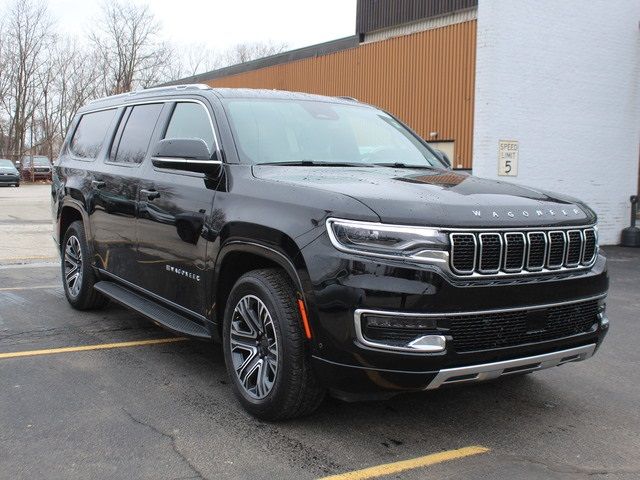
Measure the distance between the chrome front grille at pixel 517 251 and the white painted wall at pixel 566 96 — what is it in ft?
35.4

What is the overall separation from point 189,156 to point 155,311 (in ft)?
4.17

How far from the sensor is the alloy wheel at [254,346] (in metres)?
3.72

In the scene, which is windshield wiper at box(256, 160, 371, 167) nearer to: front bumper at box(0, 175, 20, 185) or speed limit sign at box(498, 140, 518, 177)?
speed limit sign at box(498, 140, 518, 177)

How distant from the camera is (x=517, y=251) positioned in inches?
134

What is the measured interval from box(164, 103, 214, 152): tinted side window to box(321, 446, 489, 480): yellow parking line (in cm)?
→ 222

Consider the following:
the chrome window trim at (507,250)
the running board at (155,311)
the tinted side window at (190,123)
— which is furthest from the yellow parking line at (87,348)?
the chrome window trim at (507,250)

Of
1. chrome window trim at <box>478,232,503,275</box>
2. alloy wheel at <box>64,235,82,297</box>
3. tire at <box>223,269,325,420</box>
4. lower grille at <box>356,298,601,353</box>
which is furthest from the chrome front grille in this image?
alloy wheel at <box>64,235,82,297</box>

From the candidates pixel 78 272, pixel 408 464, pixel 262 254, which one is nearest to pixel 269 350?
pixel 262 254

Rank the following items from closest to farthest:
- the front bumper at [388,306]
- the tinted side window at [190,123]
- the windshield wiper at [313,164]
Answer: the front bumper at [388,306] → the windshield wiper at [313,164] → the tinted side window at [190,123]

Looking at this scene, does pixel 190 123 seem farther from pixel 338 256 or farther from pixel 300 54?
pixel 300 54

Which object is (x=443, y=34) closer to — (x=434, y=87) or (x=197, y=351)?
(x=434, y=87)

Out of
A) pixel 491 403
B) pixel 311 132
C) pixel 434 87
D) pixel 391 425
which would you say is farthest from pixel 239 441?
pixel 434 87

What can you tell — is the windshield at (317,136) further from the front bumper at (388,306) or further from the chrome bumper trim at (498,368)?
the chrome bumper trim at (498,368)

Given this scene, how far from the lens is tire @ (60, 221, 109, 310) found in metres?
6.21
